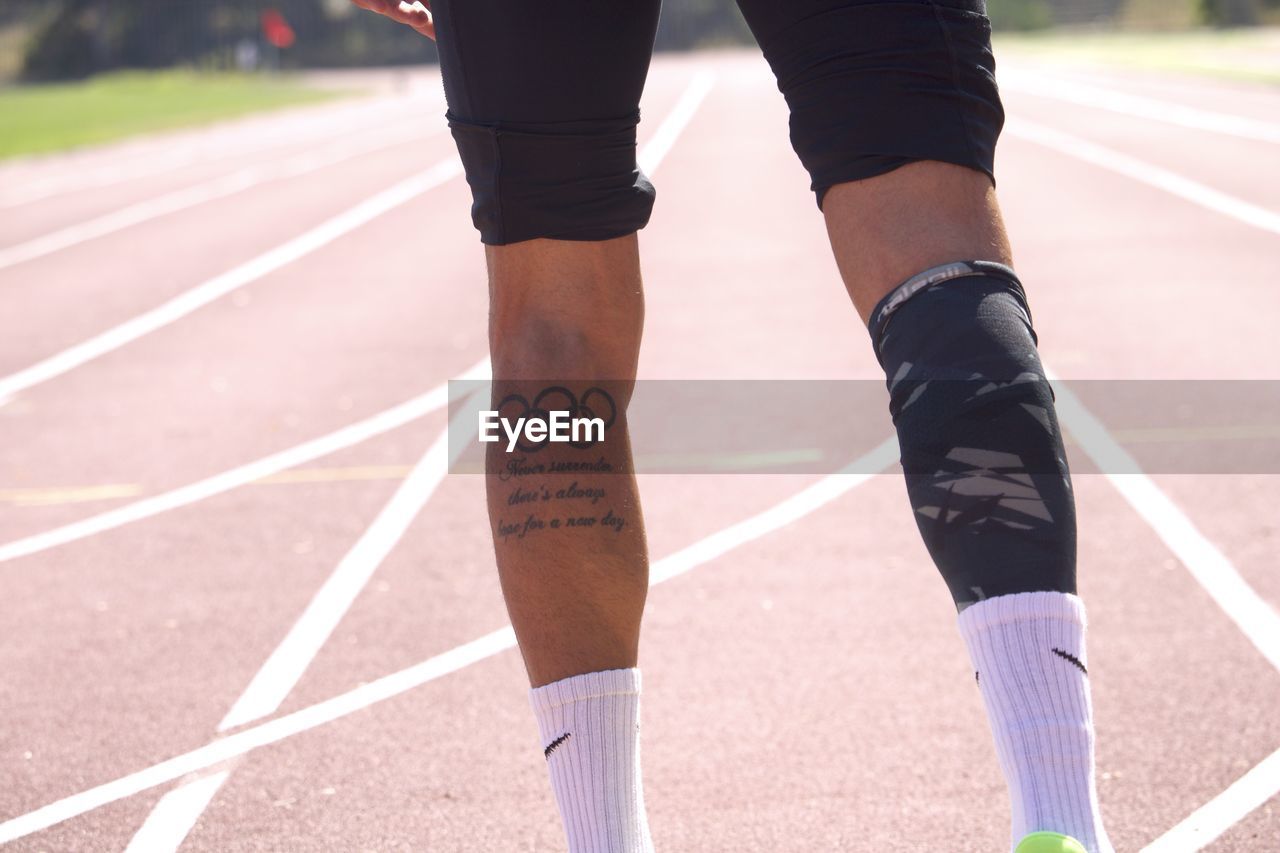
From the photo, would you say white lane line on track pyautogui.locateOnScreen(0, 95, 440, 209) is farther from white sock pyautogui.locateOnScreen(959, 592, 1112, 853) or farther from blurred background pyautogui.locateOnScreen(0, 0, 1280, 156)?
blurred background pyautogui.locateOnScreen(0, 0, 1280, 156)

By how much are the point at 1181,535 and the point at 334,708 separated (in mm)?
2147

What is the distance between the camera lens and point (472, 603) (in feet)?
11.8

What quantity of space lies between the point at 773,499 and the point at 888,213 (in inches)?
121

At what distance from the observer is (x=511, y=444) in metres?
1.77

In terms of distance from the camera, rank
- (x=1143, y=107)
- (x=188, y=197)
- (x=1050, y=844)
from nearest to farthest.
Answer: (x=1050, y=844)
(x=188, y=197)
(x=1143, y=107)

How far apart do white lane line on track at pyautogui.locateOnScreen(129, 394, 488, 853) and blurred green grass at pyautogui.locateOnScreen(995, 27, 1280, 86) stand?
27019mm

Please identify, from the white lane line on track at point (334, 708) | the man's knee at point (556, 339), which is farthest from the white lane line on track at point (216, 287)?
the man's knee at point (556, 339)

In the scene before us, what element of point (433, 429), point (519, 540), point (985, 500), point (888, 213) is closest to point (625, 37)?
point (888, 213)

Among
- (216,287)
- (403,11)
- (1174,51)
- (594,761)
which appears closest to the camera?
(594,761)

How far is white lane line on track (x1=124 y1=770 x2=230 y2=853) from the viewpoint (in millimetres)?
2352

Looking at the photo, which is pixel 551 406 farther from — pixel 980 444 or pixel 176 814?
pixel 176 814

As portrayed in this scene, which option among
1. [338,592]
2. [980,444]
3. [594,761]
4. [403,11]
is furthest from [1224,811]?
[338,592]

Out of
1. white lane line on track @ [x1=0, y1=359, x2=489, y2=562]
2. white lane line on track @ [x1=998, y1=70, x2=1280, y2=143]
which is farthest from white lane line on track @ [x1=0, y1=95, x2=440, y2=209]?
white lane line on track @ [x1=0, y1=359, x2=489, y2=562]

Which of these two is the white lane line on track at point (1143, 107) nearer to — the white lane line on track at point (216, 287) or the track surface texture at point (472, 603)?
the white lane line on track at point (216, 287)
